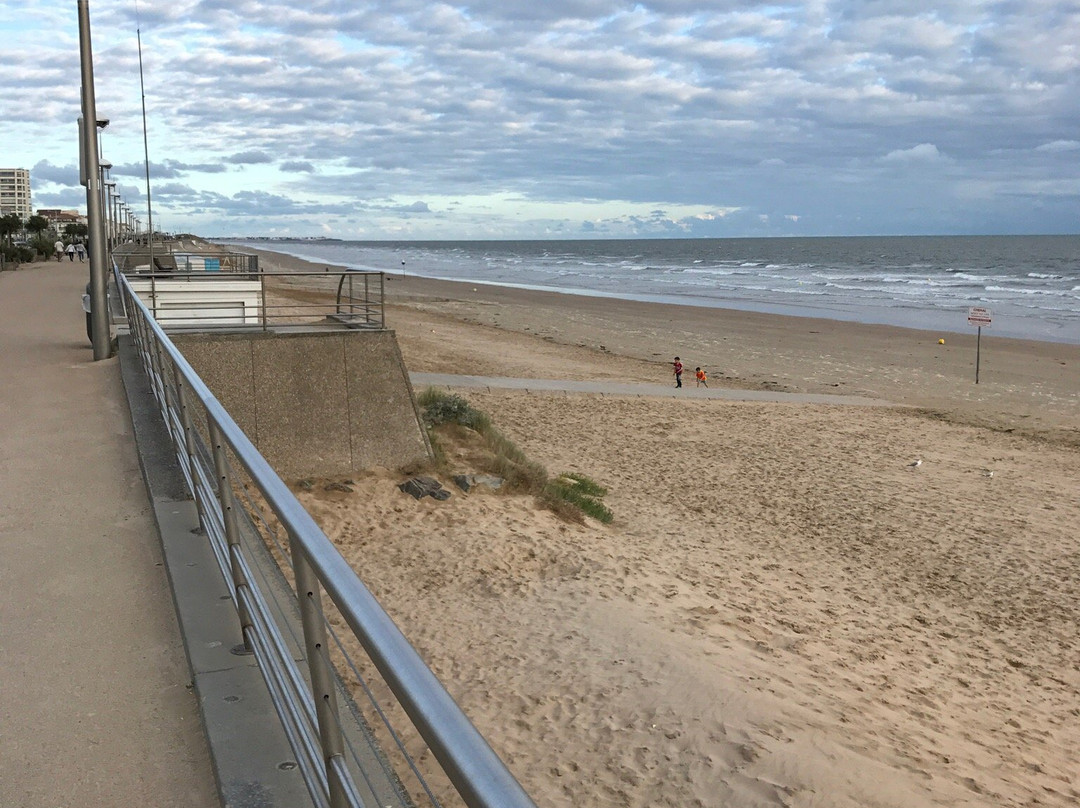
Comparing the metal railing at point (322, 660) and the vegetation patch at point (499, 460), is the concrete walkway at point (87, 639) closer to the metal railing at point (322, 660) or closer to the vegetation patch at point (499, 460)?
the metal railing at point (322, 660)

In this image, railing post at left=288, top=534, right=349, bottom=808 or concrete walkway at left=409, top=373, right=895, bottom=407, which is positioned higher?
railing post at left=288, top=534, right=349, bottom=808

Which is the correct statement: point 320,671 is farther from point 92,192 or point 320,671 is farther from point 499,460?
point 92,192

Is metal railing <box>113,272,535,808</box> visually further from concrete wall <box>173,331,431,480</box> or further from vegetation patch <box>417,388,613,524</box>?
vegetation patch <box>417,388,613,524</box>

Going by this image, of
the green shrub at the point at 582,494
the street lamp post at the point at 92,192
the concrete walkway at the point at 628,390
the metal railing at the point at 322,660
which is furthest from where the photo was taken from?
the concrete walkway at the point at 628,390

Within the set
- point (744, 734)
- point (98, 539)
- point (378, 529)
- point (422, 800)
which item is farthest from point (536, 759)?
point (378, 529)

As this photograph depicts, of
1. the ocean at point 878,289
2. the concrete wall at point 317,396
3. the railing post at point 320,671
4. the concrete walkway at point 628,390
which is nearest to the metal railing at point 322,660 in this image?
the railing post at point 320,671

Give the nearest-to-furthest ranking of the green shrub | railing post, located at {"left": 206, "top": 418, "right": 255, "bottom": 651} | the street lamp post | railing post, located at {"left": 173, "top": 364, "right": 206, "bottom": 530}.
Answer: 1. railing post, located at {"left": 206, "top": 418, "right": 255, "bottom": 651}
2. railing post, located at {"left": 173, "top": 364, "right": 206, "bottom": 530}
3. the street lamp post
4. the green shrub

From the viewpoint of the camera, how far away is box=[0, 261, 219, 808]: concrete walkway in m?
2.79

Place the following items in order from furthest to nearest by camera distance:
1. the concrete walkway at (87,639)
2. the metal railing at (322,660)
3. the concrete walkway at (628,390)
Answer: the concrete walkway at (628,390) → the concrete walkway at (87,639) → the metal railing at (322,660)

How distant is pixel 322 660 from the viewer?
7.02 ft

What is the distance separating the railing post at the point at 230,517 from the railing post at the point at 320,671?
4.19ft

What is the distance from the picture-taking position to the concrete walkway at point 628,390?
16597mm

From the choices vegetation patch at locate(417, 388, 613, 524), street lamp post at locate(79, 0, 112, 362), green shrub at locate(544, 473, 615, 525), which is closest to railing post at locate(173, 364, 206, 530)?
vegetation patch at locate(417, 388, 613, 524)

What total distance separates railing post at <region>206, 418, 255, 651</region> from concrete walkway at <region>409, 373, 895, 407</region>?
40.2 feet
